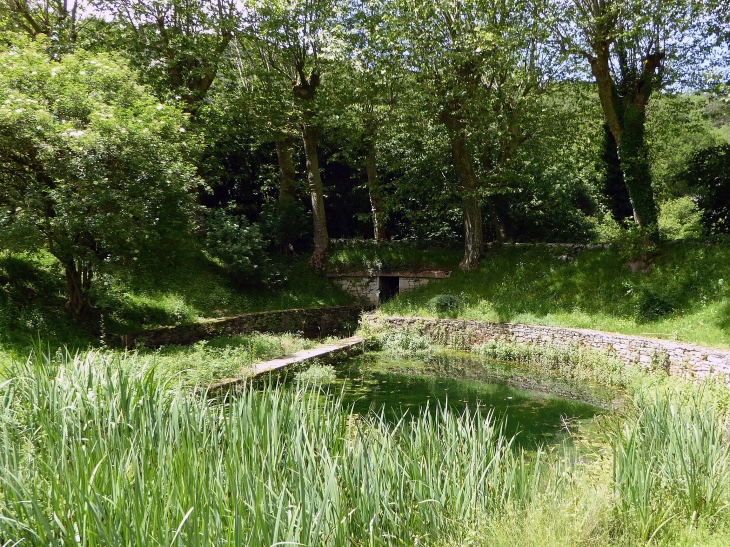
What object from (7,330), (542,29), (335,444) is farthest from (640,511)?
(542,29)

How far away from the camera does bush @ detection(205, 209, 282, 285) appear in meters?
17.2

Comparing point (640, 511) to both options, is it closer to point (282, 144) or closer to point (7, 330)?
point (7, 330)

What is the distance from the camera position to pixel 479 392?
10.6 meters

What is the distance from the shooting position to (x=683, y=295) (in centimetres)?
1320

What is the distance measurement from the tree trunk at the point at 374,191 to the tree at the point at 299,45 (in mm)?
2155

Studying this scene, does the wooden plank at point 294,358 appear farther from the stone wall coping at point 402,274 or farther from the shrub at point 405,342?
the stone wall coping at point 402,274

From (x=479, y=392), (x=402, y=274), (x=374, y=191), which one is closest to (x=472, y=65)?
(x=374, y=191)

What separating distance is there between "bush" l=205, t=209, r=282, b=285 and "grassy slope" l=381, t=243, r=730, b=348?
14.0 feet

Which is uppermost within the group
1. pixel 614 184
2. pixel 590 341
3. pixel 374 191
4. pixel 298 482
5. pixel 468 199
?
pixel 614 184

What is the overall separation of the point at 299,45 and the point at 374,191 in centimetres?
575

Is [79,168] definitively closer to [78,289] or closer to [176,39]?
[78,289]

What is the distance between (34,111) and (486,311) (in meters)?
12.2

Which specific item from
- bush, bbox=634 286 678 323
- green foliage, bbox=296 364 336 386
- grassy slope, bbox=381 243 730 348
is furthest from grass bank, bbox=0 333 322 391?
bush, bbox=634 286 678 323

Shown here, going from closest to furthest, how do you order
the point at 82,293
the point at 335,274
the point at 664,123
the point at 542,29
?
the point at 82,293 → the point at 542,29 → the point at 664,123 → the point at 335,274
